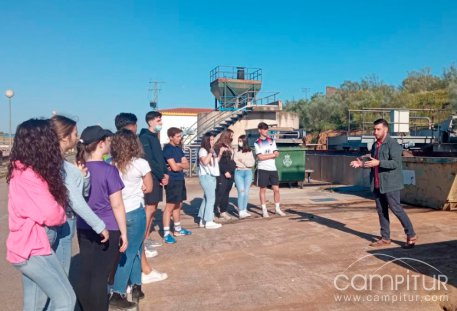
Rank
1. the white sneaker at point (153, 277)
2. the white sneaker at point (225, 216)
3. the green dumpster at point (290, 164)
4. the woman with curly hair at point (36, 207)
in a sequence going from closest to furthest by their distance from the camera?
the woman with curly hair at point (36, 207) < the white sneaker at point (153, 277) < the white sneaker at point (225, 216) < the green dumpster at point (290, 164)

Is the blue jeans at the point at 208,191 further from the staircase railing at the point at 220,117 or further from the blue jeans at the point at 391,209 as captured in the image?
the staircase railing at the point at 220,117

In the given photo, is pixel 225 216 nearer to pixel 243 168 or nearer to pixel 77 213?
pixel 243 168

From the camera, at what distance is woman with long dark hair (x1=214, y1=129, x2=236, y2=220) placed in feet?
27.7

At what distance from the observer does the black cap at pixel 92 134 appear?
351 cm

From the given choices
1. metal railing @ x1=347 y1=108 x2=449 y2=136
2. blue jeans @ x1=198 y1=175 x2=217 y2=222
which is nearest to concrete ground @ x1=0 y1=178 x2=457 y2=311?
blue jeans @ x1=198 y1=175 x2=217 y2=222

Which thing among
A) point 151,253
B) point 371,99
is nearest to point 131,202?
point 151,253

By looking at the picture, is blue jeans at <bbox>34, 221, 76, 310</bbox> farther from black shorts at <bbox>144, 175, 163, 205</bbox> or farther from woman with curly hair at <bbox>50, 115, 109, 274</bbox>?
black shorts at <bbox>144, 175, 163, 205</bbox>

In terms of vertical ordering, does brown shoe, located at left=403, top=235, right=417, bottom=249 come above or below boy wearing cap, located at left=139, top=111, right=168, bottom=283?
below

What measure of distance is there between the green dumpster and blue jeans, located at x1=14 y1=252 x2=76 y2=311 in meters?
10.8

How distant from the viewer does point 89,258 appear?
339 cm

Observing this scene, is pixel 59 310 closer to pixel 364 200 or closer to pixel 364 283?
pixel 364 283

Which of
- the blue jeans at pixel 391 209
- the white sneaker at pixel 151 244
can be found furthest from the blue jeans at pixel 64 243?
the blue jeans at pixel 391 209

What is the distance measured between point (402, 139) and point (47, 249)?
46.4 ft

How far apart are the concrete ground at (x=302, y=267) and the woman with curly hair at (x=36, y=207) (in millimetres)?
1453
